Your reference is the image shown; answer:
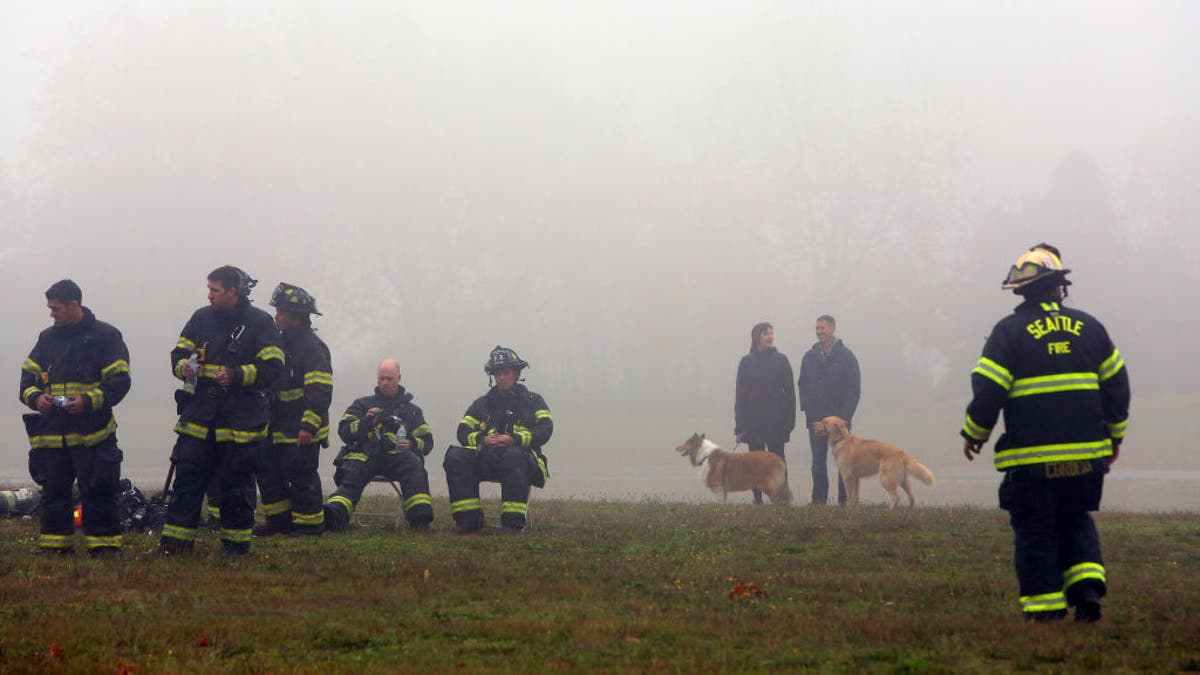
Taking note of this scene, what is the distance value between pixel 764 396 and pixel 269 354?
26.3 ft

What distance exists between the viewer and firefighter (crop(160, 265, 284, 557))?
1019 cm

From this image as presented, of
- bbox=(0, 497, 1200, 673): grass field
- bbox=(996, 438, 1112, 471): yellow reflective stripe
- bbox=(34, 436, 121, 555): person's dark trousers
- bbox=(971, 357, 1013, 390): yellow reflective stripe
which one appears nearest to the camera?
bbox=(0, 497, 1200, 673): grass field

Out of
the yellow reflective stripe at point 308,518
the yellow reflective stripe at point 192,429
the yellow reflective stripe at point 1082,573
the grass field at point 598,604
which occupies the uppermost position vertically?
the yellow reflective stripe at point 192,429

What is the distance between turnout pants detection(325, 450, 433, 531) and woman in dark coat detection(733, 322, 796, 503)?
5.30m

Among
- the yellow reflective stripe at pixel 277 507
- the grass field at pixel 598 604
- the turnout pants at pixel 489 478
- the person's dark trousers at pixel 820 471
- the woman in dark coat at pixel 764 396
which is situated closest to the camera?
the grass field at pixel 598 604

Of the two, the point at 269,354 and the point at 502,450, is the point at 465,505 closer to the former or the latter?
the point at 502,450

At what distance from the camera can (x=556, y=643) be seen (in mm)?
6660

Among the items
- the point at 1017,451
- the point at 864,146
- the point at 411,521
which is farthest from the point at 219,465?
the point at 864,146

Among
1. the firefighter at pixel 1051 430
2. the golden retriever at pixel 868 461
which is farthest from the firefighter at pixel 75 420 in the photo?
the golden retriever at pixel 868 461

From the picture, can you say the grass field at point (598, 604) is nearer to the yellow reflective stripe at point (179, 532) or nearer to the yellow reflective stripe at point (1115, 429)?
the yellow reflective stripe at point (179, 532)

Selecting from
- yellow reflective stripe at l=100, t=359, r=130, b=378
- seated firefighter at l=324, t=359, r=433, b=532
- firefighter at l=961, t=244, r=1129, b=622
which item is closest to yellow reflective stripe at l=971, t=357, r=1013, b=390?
firefighter at l=961, t=244, r=1129, b=622

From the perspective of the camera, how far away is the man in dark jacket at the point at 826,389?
1633cm

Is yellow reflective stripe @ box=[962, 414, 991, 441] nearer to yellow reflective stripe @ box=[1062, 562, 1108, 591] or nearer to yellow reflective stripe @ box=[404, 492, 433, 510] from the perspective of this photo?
yellow reflective stripe @ box=[1062, 562, 1108, 591]

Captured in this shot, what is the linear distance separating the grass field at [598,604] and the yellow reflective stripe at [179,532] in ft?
0.73
